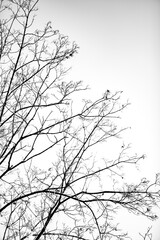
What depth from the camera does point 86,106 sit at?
5.79 meters

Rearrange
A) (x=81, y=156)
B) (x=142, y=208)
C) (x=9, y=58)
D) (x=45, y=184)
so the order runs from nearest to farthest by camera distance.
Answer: (x=142, y=208) → (x=45, y=184) → (x=9, y=58) → (x=81, y=156)

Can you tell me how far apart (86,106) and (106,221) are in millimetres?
2299

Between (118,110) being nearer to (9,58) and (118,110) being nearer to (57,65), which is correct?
(57,65)

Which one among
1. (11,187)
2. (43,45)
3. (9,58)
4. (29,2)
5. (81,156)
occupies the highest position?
(29,2)

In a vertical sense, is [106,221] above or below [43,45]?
below

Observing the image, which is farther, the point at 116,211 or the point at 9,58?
the point at 9,58

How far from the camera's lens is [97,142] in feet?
20.2

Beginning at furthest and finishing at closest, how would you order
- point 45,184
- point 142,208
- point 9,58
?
point 9,58, point 45,184, point 142,208

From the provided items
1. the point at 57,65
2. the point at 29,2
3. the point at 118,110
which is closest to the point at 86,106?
the point at 118,110

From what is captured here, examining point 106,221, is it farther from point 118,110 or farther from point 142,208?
point 118,110

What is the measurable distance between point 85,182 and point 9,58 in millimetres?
2923

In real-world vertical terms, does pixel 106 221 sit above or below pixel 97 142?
below

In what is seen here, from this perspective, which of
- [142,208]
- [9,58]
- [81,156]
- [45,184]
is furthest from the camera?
[81,156]

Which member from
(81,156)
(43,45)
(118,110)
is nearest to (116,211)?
(81,156)
